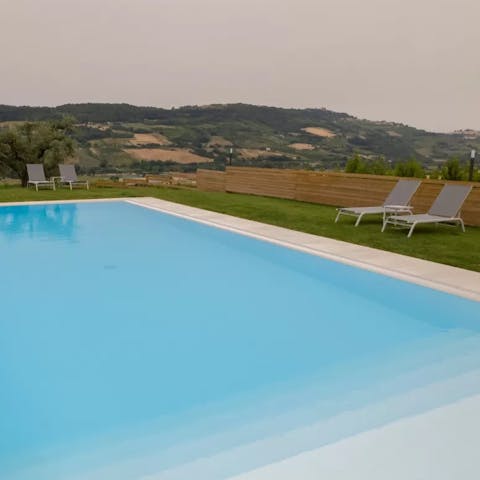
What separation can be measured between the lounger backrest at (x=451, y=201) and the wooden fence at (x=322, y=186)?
0.69 metres

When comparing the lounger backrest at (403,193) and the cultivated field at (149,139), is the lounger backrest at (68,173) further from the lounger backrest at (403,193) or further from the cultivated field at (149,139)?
the lounger backrest at (403,193)

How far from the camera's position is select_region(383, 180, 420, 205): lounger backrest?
9492 mm

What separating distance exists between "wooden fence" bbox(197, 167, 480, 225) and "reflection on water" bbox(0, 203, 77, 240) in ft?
18.4

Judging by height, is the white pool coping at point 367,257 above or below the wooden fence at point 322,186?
below

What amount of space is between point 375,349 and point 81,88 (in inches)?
1034

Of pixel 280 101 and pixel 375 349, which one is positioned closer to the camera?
pixel 375 349

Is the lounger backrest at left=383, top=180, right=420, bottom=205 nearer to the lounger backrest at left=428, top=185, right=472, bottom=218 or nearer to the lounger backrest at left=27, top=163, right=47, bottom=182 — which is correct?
the lounger backrest at left=428, top=185, right=472, bottom=218

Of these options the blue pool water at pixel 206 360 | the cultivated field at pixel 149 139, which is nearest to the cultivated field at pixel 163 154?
the cultivated field at pixel 149 139

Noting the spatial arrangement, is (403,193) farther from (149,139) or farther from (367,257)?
(149,139)

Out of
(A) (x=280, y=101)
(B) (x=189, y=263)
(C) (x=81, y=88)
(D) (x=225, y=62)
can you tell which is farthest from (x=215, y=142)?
(B) (x=189, y=263)

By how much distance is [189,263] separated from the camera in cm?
689

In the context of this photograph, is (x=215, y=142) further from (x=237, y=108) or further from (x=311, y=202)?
(x=311, y=202)

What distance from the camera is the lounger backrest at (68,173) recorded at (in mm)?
16375

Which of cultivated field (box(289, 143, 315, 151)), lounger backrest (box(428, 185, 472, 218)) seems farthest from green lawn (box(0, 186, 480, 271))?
cultivated field (box(289, 143, 315, 151))
